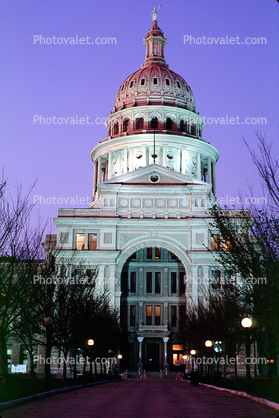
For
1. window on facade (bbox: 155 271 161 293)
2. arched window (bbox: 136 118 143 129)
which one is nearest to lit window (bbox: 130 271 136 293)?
window on facade (bbox: 155 271 161 293)

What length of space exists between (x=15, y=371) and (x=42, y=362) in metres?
5.11

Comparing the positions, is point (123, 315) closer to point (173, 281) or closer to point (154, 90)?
point (173, 281)

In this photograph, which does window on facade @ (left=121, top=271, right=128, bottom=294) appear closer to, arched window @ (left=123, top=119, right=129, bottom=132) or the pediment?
the pediment

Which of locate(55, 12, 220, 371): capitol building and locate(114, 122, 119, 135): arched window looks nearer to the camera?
locate(55, 12, 220, 371): capitol building

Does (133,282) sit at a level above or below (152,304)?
above

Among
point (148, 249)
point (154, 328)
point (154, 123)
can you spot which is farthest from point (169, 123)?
point (154, 328)

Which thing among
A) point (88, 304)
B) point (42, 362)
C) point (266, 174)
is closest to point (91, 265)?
point (42, 362)

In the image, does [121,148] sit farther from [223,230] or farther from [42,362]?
[223,230]

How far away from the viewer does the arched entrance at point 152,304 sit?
7369 cm

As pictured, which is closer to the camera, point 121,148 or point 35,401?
point 35,401

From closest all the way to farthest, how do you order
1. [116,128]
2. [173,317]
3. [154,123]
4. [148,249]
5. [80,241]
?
[80,241] < [173,317] < [148,249] < [154,123] < [116,128]

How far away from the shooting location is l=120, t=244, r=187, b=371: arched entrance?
73.7 meters

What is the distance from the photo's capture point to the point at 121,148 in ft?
315

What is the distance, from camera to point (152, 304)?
249ft
